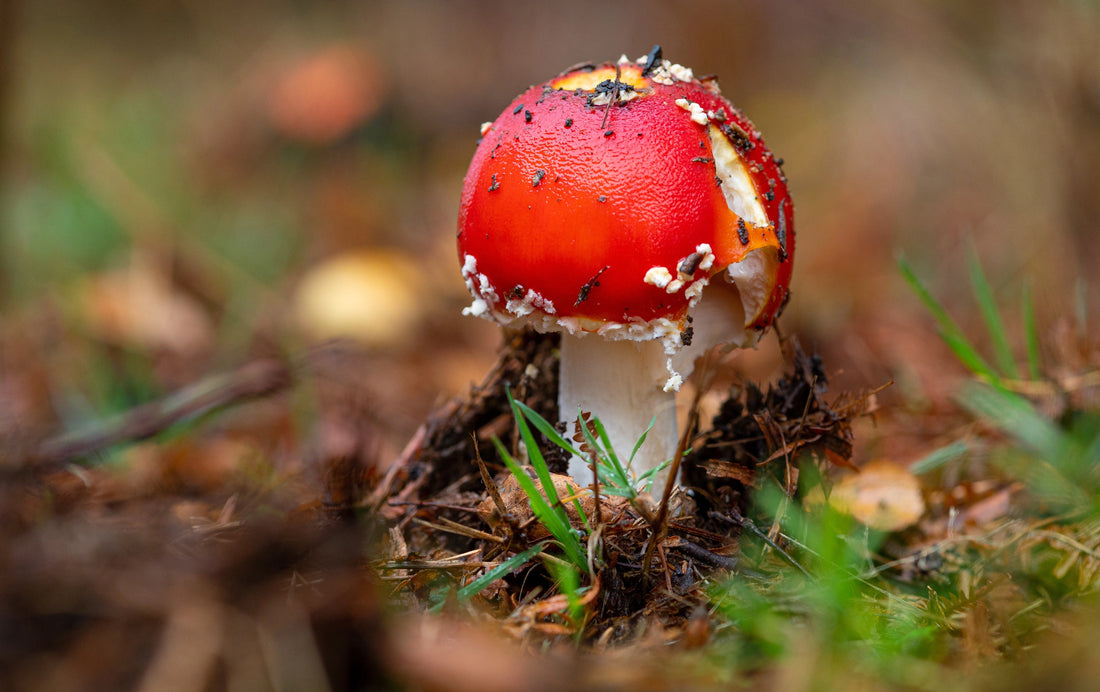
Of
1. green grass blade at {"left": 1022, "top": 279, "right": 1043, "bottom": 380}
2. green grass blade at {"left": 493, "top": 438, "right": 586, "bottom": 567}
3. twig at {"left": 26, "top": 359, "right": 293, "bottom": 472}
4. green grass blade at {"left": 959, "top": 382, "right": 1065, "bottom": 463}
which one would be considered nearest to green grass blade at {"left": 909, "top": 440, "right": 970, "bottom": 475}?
green grass blade at {"left": 959, "top": 382, "right": 1065, "bottom": 463}

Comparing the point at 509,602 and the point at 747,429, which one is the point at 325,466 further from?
the point at 747,429

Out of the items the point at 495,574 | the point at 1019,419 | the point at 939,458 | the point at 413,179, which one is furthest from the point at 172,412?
the point at 413,179

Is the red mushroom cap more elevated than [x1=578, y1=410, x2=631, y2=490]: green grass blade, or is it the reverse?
the red mushroom cap

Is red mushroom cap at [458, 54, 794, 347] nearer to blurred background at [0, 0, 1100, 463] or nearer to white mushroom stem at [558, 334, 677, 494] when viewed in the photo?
white mushroom stem at [558, 334, 677, 494]

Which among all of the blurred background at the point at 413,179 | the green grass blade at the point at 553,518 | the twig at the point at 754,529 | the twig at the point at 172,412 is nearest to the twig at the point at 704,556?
the twig at the point at 754,529

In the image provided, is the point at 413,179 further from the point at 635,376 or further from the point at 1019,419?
the point at 1019,419

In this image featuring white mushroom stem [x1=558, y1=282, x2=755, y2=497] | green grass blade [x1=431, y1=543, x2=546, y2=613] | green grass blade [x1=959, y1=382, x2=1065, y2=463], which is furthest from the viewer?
green grass blade [x1=959, y1=382, x2=1065, y2=463]

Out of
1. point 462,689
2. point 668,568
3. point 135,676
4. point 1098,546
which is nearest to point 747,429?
point 668,568

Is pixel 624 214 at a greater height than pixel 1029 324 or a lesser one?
greater
